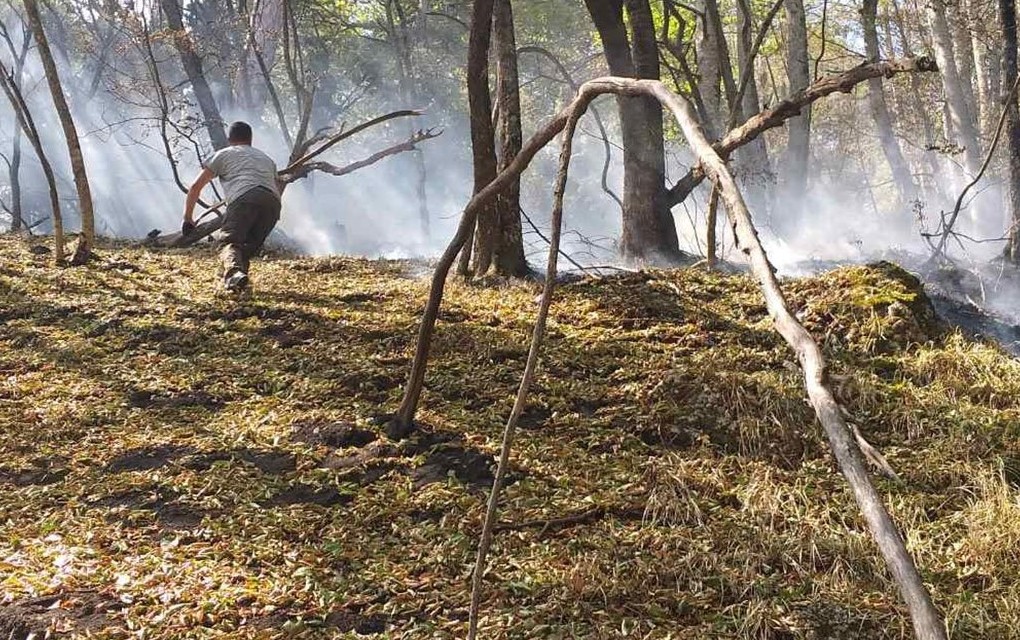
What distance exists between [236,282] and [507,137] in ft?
7.85

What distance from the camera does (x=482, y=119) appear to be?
584cm

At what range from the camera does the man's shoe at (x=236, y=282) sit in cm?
623

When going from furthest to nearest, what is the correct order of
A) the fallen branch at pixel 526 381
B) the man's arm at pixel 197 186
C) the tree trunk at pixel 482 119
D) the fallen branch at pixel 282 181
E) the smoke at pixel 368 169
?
the smoke at pixel 368 169, the fallen branch at pixel 282 181, the man's arm at pixel 197 186, the tree trunk at pixel 482 119, the fallen branch at pixel 526 381

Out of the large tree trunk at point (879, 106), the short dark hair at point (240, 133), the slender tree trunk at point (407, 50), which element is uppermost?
the slender tree trunk at point (407, 50)

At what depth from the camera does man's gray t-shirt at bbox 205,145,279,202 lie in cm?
658

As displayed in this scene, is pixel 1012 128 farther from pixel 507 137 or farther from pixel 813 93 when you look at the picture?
pixel 507 137

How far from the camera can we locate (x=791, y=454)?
3475 mm

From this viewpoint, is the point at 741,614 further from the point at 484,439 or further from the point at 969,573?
the point at 484,439

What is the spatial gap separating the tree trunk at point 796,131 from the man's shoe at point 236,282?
868cm

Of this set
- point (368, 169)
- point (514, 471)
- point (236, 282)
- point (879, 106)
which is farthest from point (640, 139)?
point (368, 169)

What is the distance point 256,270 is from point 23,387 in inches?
115

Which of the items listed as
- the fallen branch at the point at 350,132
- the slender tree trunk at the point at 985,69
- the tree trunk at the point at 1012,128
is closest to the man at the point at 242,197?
the fallen branch at the point at 350,132

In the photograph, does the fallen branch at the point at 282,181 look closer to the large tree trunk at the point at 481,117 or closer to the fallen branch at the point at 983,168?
the large tree trunk at the point at 481,117

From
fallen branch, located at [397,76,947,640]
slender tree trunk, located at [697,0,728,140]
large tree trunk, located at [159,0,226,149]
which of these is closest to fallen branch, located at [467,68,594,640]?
fallen branch, located at [397,76,947,640]
